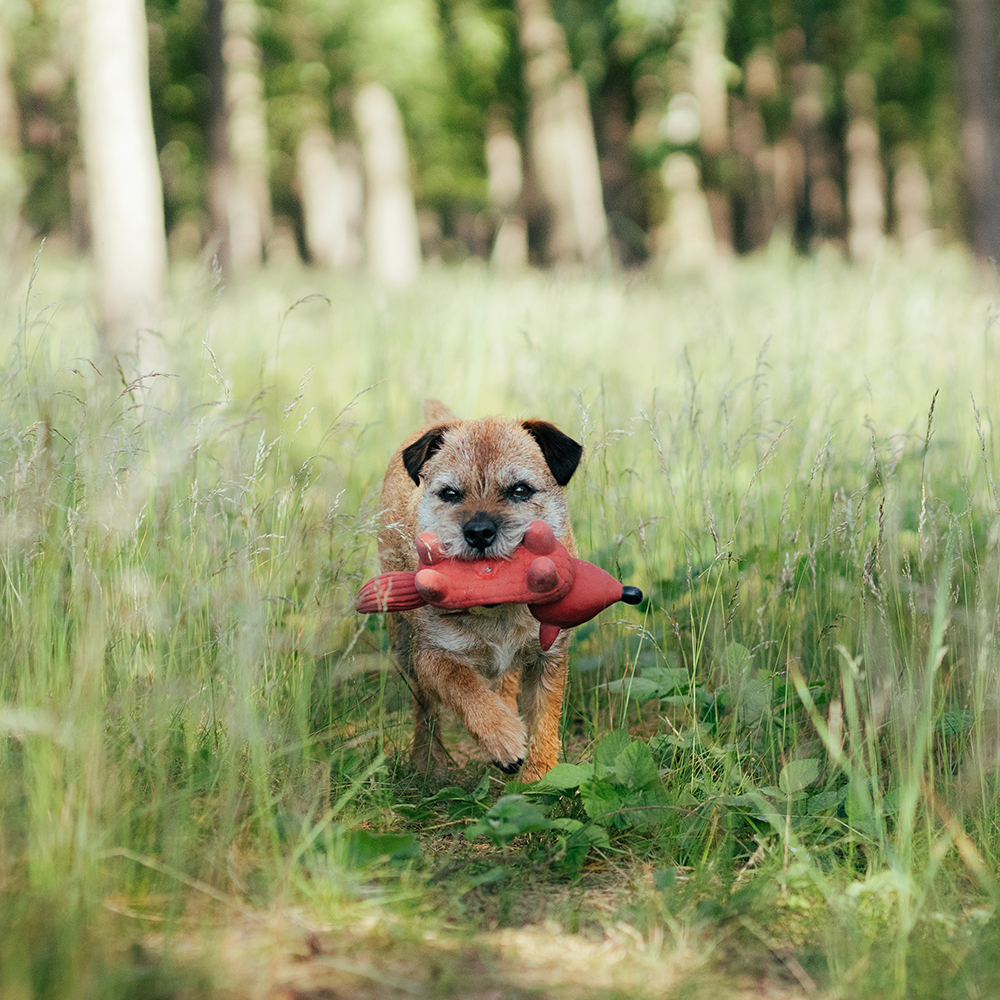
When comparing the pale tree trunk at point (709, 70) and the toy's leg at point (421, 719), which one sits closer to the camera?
the toy's leg at point (421, 719)

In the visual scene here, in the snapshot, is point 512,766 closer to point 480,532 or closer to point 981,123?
point 480,532

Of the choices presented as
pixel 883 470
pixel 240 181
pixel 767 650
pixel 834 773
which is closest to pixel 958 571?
pixel 883 470

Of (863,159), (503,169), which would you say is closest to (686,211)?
(503,169)

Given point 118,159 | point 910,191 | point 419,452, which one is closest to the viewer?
point 419,452

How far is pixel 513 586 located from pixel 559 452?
57cm

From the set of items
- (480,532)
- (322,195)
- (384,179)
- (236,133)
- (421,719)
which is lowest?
(421,719)

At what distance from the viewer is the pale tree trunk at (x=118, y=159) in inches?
260

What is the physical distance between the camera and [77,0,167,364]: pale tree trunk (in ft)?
21.7

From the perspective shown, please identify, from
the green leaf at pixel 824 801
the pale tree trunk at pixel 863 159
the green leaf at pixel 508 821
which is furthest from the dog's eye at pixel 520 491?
the pale tree trunk at pixel 863 159

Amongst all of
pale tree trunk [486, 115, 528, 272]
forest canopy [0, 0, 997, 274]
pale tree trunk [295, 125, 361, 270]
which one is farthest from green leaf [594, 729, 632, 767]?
pale tree trunk [486, 115, 528, 272]

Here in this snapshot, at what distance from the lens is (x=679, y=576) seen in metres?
3.70

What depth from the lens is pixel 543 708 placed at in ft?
10.0

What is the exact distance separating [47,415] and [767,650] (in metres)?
2.60

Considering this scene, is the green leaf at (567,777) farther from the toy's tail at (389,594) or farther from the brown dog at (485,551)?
the toy's tail at (389,594)
